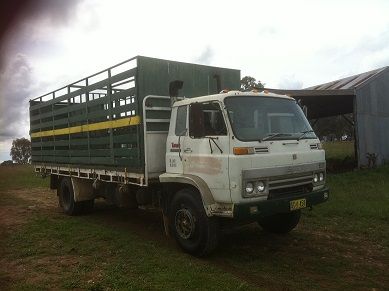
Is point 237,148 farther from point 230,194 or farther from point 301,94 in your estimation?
point 301,94

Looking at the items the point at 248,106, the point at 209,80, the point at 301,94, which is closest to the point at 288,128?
the point at 248,106

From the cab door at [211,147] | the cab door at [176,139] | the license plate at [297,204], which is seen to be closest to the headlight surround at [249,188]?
the cab door at [211,147]

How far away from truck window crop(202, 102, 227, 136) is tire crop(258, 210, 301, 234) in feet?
7.57

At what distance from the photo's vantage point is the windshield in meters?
5.95

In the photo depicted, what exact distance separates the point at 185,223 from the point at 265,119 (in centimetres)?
209

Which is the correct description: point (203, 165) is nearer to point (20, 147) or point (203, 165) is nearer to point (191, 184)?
point (191, 184)

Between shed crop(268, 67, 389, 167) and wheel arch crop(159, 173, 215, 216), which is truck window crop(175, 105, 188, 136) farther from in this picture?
shed crop(268, 67, 389, 167)

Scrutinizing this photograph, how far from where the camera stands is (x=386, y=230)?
7.71 m

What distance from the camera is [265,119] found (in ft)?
20.5

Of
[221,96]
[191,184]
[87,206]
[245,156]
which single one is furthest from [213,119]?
[87,206]

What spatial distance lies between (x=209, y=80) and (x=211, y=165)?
2555 millimetres

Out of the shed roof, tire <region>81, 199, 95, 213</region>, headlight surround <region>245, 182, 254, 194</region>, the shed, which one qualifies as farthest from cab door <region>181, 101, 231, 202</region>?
the shed roof

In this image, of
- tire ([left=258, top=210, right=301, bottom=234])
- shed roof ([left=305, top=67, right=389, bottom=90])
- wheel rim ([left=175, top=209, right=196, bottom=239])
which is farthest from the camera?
shed roof ([left=305, top=67, right=389, bottom=90])

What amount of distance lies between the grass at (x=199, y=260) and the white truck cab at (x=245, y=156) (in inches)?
30.7
